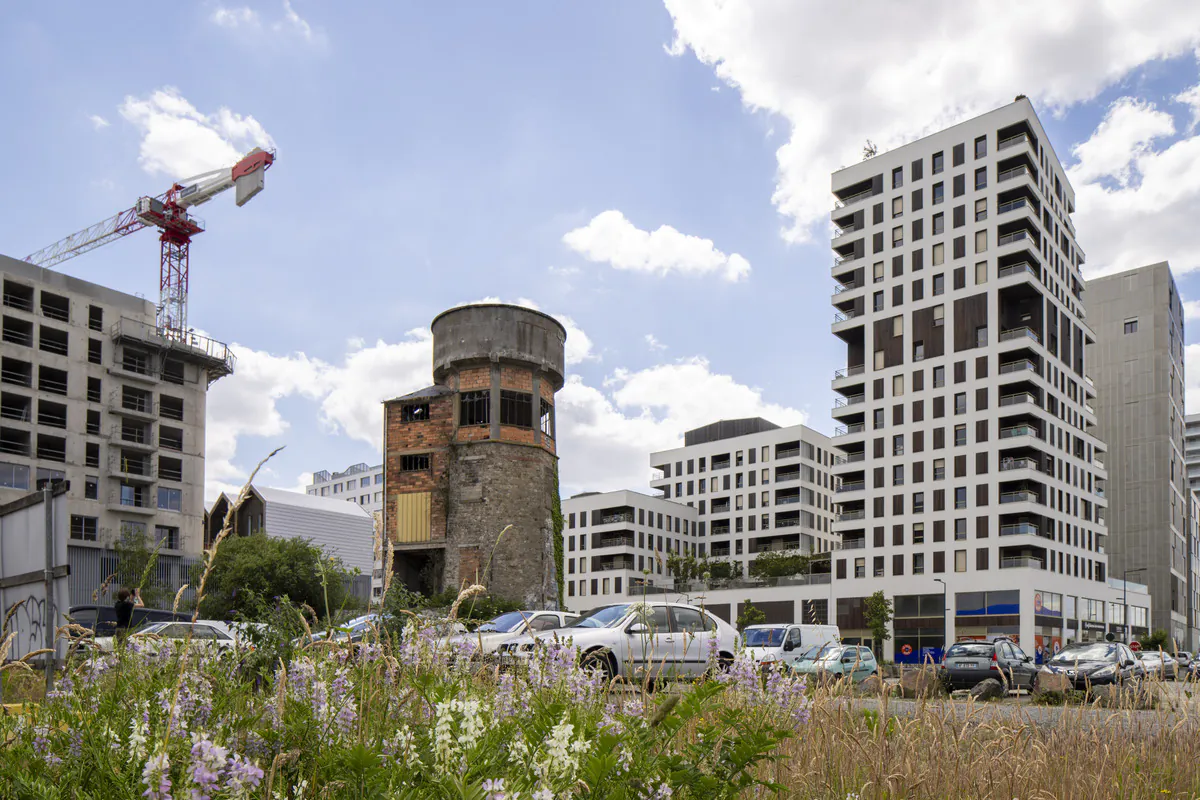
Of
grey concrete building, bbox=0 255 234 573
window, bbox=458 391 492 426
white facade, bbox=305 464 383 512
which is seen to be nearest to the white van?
window, bbox=458 391 492 426

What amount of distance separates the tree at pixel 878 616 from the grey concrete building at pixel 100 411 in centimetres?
4691

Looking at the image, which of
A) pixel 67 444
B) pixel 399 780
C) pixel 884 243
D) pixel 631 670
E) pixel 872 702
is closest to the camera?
pixel 399 780

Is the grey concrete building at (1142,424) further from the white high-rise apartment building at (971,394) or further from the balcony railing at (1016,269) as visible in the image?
the balcony railing at (1016,269)

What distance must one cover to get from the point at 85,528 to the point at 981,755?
209ft

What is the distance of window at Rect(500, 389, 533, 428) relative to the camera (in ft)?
151

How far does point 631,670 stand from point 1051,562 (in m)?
74.2

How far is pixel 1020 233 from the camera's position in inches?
2862

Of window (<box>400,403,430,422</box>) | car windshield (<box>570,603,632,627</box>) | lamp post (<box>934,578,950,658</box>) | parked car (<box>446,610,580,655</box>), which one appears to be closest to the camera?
car windshield (<box>570,603,632,627</box>)

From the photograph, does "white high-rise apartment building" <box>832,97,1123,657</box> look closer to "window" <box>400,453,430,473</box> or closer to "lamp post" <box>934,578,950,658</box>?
"lamp post" <box>934,578,950,658</box>

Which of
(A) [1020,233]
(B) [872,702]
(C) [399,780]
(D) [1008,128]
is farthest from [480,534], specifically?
(D) [1008,128]

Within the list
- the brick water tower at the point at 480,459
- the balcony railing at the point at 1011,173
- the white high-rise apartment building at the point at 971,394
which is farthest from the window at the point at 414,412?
the balcony railing at the point at 1011,173

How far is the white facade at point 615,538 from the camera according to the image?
104 metres

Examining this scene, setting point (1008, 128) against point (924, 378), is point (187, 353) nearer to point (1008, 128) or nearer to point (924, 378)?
point (924, 378)

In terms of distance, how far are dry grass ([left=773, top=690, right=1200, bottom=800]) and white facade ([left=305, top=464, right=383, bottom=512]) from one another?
160 meters
